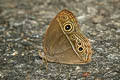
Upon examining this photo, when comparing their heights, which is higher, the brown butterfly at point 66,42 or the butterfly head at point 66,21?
the butterfly head at point 66,21

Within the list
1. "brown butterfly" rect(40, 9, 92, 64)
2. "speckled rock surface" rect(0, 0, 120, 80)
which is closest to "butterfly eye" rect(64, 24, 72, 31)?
"brown butterfly" rect(40, 9, 92, 64)

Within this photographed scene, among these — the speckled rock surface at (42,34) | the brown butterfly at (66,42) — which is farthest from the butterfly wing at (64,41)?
the speckled rock surface at (42,34)

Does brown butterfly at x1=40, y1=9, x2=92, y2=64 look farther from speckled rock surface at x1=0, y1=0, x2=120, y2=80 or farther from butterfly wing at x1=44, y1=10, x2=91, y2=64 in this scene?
speckled rock surface at x1=0, y1=0, x2=120, y2=80

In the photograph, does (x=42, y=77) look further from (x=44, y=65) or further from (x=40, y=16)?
(x=40, y=16)

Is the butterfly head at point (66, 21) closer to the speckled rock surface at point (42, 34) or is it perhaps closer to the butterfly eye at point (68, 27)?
the butterfly eye at point (68, 27)

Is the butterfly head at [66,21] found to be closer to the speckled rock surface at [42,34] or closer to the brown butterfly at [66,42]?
the brown butterfly at [66,42]

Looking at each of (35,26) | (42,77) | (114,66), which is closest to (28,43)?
(35,26)

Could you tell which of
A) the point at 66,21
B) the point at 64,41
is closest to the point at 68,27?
the point at 66,21
